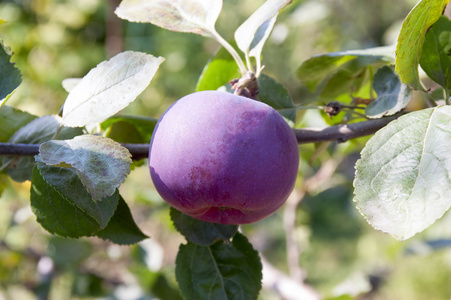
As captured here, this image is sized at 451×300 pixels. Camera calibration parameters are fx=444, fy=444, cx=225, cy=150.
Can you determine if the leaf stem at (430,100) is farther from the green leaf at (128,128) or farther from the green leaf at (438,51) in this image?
the green leaf at (128,128)

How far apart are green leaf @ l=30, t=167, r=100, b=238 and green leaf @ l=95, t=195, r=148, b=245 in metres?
0.04

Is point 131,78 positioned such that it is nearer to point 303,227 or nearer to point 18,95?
point 303,227

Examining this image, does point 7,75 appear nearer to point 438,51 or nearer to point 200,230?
point 200,230

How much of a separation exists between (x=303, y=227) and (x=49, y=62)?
7.04 ft

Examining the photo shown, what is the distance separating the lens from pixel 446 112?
0.45 metres

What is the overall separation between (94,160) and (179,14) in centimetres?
26

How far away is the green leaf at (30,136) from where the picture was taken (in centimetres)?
55

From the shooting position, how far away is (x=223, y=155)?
0.44 m

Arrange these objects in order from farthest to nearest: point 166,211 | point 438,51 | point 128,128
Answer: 1. point 166,211
2. point 128,128
3. point 438,51

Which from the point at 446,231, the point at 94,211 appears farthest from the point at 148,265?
the point at 446,231

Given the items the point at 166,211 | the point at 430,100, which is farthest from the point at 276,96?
the point at 166,211

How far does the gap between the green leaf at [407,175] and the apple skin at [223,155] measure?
9 cm

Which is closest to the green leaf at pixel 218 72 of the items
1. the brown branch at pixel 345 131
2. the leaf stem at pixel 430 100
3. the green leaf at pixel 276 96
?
the green leaf at pixel 276 96

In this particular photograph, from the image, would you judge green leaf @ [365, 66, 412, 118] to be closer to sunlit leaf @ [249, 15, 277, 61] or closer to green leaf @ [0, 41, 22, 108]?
sunlit leaf @ [249, 15, 277, 61]
